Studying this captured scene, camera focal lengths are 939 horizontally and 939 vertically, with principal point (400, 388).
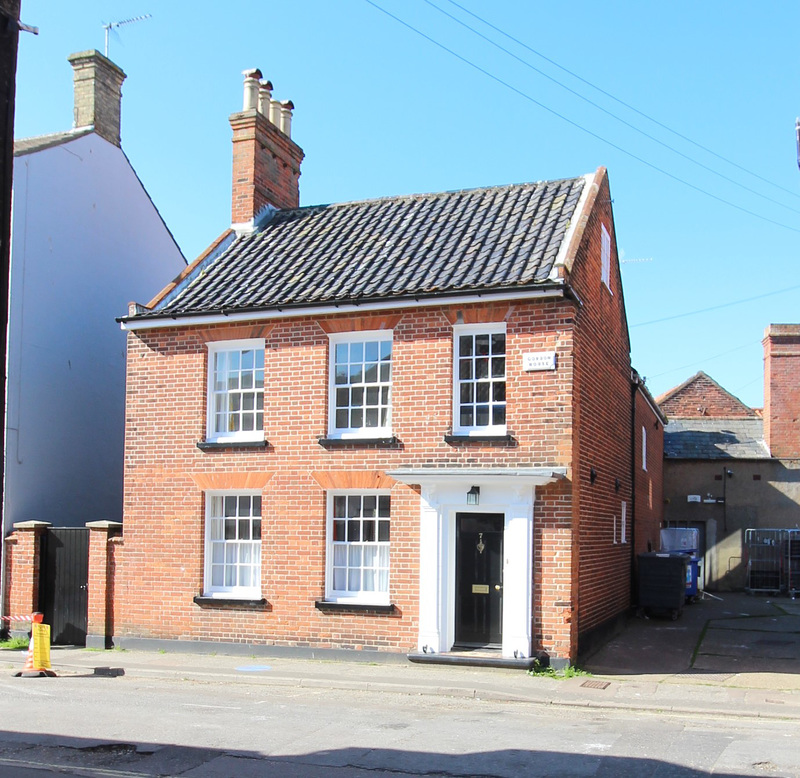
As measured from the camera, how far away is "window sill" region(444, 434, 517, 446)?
14.5m

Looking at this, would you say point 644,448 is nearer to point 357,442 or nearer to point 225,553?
point 357,442

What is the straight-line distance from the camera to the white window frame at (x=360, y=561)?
15328 millimetres

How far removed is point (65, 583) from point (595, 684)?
9984 mm

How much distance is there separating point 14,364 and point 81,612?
494 centimetres

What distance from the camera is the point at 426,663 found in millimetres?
14547

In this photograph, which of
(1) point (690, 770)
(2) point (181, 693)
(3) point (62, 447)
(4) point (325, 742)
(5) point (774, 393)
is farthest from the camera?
(5) point (774, 393)

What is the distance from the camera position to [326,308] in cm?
1573

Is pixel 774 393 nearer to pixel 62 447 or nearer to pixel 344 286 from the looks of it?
pixel 344 286

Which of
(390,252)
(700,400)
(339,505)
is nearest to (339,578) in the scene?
(339,505)

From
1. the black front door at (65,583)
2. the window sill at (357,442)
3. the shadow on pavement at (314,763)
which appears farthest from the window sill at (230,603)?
the shadow on pavement at (314,763)

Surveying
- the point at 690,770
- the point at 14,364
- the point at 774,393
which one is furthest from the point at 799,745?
the point at 774,393

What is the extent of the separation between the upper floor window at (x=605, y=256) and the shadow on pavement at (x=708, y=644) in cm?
678

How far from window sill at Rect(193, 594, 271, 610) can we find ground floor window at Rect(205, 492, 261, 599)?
0.48ft

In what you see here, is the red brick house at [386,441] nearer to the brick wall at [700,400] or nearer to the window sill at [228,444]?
the window sill at [228,444]
